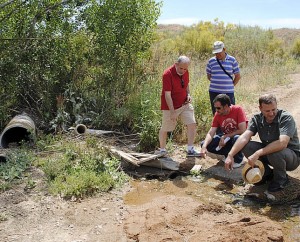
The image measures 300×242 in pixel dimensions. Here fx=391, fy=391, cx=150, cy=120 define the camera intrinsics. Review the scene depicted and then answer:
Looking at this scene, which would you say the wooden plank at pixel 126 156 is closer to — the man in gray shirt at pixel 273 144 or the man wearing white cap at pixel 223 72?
the man in gray shirt at pixel 273 144

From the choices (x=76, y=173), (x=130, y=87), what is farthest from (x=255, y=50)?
(x=76, y=173)

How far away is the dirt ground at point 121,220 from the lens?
156 inches

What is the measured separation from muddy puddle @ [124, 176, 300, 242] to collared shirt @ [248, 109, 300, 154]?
0.76 metres

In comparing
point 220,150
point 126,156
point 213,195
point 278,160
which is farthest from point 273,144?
point 126,156

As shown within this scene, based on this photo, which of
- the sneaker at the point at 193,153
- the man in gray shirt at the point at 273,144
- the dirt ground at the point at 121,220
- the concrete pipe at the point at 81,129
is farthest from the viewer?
the concrete pipe at the point at 81,129

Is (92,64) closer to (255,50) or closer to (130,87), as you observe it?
(130,87)

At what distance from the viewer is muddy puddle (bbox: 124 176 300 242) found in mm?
4426

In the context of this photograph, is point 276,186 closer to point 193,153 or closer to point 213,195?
point 213,195

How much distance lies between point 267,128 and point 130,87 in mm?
4114

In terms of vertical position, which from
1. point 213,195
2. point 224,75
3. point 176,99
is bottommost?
point 213,195

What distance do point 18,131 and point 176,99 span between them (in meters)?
3.48

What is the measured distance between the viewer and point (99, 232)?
4.21m

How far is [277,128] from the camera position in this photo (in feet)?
15.9

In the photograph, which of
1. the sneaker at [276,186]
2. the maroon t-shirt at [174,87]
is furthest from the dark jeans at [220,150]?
the sneaker at [276,186]
